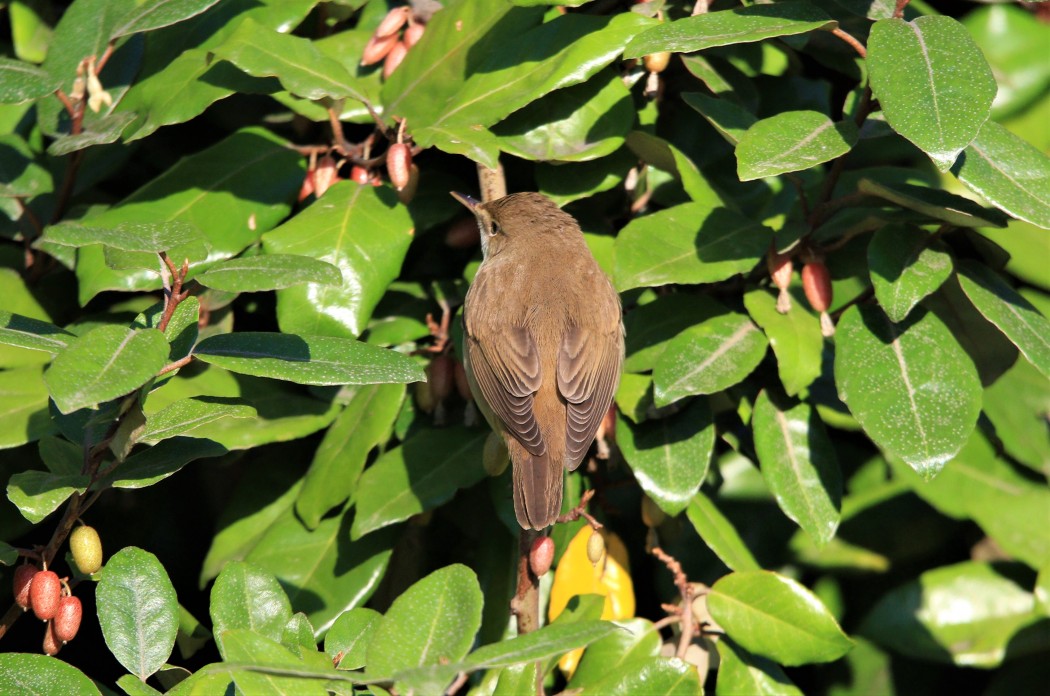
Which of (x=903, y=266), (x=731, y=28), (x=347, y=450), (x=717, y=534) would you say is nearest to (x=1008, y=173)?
(x=903, y=266)

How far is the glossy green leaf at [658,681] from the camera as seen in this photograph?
85.5 inches

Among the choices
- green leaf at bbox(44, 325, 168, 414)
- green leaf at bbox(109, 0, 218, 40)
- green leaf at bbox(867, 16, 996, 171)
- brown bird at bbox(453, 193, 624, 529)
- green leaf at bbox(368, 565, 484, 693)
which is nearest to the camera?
green leaf at bbox(44, 325, 168, 414)

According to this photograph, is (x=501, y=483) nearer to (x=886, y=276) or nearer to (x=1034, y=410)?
(x=886, y=276)

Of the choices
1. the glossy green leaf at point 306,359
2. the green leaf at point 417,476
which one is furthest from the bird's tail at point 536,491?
the glossy green leaf at point 306,359

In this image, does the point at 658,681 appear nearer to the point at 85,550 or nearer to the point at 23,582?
the point at 85,550

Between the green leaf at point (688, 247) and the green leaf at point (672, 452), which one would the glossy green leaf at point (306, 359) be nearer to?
the green leaf at point (688, 247)

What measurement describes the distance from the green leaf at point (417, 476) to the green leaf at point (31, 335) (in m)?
0.83

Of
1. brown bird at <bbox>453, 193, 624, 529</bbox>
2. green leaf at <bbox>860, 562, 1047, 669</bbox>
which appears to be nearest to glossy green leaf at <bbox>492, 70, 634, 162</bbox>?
brown bird at <bbox>453, 193, 624, 529</bbox>

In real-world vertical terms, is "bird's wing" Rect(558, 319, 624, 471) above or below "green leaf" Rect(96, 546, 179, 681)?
below

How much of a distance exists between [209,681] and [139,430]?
1.60ft

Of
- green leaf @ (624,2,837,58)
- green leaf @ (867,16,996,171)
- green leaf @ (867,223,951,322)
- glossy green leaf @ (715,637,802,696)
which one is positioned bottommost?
glossy green leaf @ (715,637,802,696)

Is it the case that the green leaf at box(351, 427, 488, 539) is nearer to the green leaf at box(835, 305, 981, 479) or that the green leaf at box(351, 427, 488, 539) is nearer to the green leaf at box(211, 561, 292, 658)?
the green leaf at box(211, 561, 292, 658)

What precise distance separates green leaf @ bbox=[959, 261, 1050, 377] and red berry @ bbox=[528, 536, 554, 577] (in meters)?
1.10

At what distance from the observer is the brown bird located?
278cm
